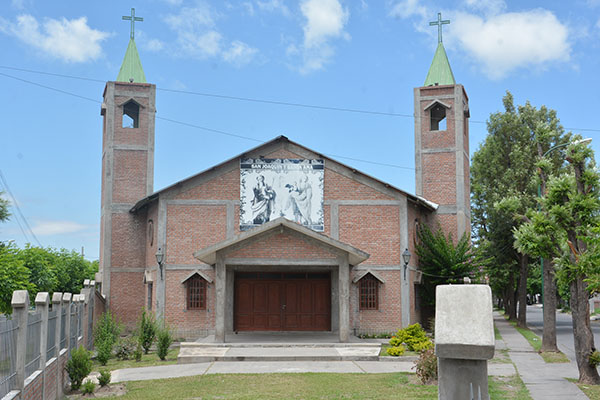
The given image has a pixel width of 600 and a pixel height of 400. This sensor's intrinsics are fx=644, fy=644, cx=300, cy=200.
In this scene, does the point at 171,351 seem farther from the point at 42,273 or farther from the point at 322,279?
the point at 42,273

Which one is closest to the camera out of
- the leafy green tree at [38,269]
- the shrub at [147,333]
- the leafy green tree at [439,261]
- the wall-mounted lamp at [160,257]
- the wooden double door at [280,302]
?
the shrub at [147,333]

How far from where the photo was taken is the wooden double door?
25234mm

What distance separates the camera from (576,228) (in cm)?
1449

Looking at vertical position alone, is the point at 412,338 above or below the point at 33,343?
below

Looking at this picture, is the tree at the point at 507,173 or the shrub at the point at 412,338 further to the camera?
the tree at the point at 507,173

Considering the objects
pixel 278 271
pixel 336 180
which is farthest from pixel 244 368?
pixel 336 180

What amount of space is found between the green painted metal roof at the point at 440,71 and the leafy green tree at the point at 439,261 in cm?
759

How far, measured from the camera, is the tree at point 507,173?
118 feet

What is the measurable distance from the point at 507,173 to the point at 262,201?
17.0 m

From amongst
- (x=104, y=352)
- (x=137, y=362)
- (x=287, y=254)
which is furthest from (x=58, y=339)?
(x=287, y=254)

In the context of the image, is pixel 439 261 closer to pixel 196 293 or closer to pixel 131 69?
pixel 196 293

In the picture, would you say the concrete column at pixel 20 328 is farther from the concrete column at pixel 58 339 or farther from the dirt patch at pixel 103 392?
the dirt patch at pixel 103 392

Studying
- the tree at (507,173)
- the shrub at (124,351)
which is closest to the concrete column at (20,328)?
the shrub at (124,351)

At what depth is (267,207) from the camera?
84.0 feet
